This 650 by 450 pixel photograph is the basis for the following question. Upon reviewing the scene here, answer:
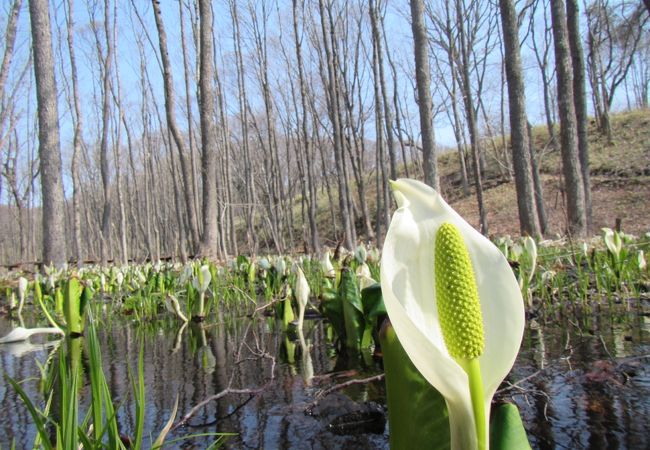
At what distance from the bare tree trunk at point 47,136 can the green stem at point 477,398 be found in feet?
27.7

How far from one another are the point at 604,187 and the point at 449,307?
17104 mm

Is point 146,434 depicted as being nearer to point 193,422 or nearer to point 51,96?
point 193,422

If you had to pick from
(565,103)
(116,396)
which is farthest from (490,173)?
(116,396)

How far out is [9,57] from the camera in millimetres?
9570

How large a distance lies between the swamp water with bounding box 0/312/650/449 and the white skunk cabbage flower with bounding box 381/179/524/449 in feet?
1.85

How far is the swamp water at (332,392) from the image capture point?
1293 mm

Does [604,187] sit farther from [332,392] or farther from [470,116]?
[332,392]

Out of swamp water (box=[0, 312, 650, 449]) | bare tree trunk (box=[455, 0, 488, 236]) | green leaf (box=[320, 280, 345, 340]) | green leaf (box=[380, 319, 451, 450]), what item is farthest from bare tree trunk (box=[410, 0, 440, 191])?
green leaf (box=[380, 319, 451, 450])

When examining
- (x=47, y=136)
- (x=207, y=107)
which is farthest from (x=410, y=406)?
(x=47, y=136)

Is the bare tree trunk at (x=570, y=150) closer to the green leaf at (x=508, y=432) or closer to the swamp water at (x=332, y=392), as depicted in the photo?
the swamp water at (x=332, y=392)

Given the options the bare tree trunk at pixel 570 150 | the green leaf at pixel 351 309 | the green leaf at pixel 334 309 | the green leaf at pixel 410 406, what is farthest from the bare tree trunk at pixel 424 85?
the green leaf at pixel 410 406

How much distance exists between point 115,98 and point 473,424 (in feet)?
58.6

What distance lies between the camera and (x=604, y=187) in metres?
15.4

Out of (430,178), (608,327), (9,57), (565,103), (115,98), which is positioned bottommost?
(608,327)
